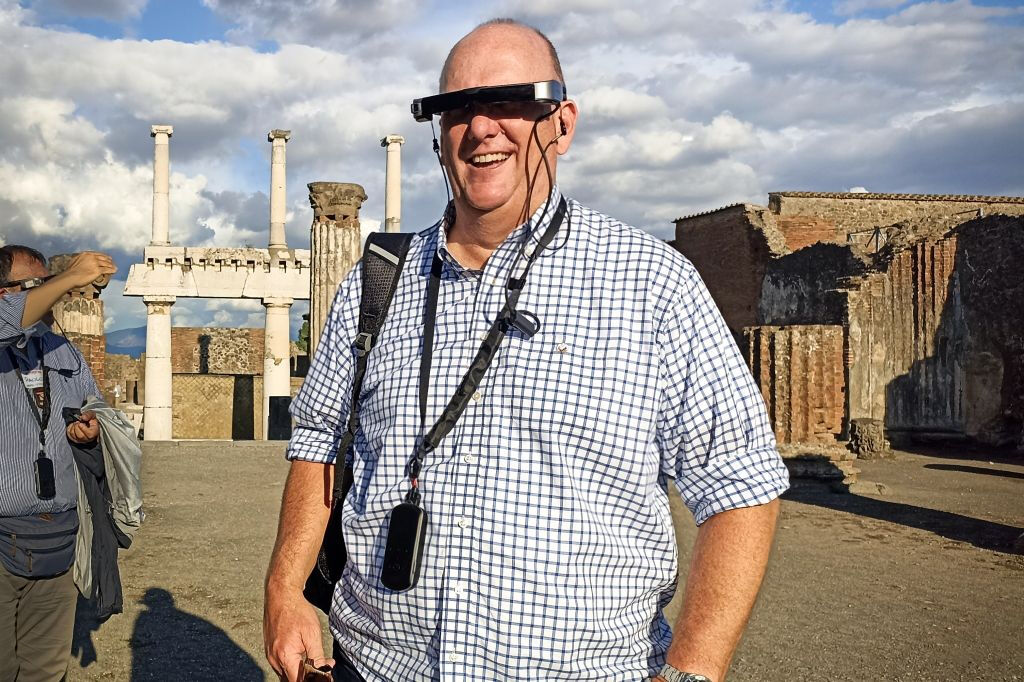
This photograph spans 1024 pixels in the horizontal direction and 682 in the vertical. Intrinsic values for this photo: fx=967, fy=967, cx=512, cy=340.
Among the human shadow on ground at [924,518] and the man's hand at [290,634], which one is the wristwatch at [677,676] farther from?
the human shadow on ground at [924,518]

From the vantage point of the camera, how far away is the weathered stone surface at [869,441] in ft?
52.5

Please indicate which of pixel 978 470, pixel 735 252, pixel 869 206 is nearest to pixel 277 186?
pixel 735 252

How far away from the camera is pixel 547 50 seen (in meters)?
1.82

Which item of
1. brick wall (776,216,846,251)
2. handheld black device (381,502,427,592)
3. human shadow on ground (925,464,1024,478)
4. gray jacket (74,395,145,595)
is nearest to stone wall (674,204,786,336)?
brick wall (776,216,846,251)

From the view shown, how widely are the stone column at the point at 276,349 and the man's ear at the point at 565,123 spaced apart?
18471mm

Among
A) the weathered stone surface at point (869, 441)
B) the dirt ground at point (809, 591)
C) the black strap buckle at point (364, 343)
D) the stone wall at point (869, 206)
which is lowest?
the dirt ground at point (809, 591)

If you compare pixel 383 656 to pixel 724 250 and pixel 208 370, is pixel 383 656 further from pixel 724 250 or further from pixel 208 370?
pixel 208 370

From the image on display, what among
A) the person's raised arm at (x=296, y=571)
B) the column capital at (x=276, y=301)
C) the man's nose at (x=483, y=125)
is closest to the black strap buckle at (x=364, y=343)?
the person's raised arm at (x=296, y=571)

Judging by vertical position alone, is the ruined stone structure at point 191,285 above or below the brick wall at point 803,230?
below

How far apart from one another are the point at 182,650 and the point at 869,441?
44.0 ft

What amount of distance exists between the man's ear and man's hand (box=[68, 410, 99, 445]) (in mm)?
2582

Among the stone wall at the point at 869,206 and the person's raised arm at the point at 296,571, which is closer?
the person's raised arm at the point at 296,571

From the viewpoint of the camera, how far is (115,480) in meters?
3.78

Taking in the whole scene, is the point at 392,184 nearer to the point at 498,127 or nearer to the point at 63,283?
the point at 63,283
